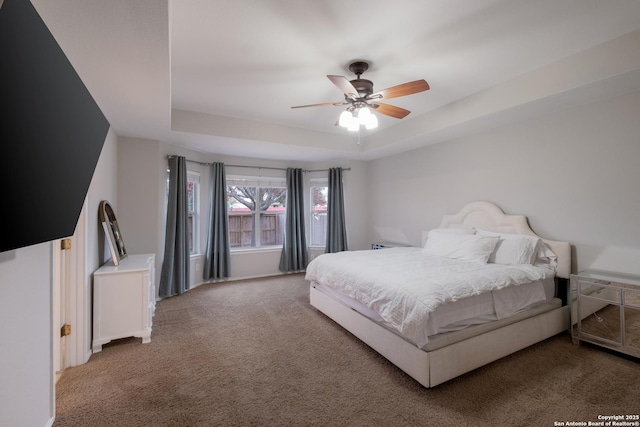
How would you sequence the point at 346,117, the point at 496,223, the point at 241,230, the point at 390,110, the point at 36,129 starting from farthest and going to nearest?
the point at 241,230, the point at 496,223, the point at 390,110, the point at 346,117, the point at 36,129

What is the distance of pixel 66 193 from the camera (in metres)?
1.24

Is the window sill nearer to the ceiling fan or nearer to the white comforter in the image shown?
the white comforter

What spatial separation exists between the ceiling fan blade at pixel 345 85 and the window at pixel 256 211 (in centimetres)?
330

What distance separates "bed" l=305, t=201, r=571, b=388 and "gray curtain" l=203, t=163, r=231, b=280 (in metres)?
2.05

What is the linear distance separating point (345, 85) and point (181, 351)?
2.79m

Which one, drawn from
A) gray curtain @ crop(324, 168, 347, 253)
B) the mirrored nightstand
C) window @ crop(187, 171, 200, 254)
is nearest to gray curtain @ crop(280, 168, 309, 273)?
gray curtain @ crop(324, 168, 347, 253)

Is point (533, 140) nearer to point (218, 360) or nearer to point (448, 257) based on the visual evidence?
point (448, 257)

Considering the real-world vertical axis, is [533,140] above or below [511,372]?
above

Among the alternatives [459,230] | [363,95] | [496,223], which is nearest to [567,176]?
[496,223]

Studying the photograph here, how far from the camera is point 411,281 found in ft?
7.43

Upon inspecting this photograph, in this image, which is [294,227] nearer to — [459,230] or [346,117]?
[459,230]

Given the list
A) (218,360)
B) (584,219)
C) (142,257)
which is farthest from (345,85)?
(142,257)

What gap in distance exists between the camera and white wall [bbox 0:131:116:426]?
122 centimetres

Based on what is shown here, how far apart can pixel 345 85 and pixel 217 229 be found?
11.5 ft
